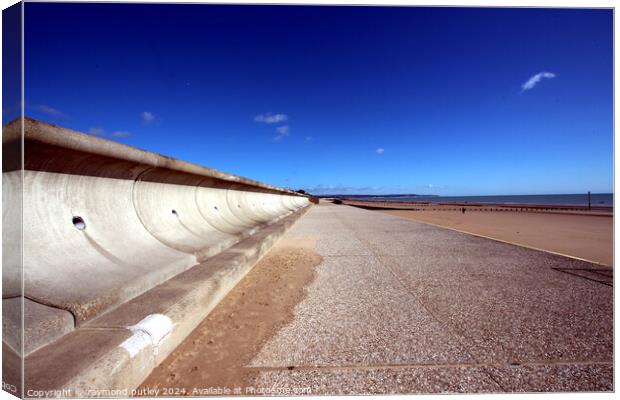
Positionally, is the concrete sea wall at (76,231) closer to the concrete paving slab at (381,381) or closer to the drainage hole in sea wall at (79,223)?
the drainage hole in sea wall at (79,223)

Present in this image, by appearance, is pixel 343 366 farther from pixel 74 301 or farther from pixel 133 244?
pixel 133 244

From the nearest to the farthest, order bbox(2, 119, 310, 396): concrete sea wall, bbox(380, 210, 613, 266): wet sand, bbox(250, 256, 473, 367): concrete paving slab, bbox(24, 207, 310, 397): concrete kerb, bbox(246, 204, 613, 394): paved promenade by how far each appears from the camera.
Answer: bbox(24, 207, 310, 397): concrete kerb < bbox(2, 119, 310, 396): concrete sea wall < bbox(246, 204, 613, 394): paved promenade < bbox(250, 256, 473, 367): concrete paving slab < bbox(380, 210, 613, 266): wet sand

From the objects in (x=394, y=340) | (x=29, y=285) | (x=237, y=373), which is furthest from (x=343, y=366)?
(x=29, y=285)

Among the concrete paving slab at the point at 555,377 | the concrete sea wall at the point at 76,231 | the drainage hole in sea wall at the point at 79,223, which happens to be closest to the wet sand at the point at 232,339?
the concrete sea wall at the point at 76,231

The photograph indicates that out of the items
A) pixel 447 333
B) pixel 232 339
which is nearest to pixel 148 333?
pixel 232 339

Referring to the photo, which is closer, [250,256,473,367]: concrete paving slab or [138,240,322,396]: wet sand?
[138,240,322,396]: wet sand

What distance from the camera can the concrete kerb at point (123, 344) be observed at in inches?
41.8

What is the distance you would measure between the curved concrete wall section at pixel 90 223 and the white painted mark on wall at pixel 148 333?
0.28m

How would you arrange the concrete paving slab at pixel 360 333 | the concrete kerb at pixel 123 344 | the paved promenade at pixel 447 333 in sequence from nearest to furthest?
the concrete kerb at pixel 123 344 → the paved promenade at pixel 447 333 → the concrete paving slab at pixel 360 333

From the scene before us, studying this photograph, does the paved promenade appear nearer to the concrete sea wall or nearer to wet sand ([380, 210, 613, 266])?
the concrete sea wall

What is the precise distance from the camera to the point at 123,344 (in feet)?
4.21

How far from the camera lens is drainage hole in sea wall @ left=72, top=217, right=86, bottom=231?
1790 millimetres

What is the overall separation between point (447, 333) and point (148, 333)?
6.37 ft

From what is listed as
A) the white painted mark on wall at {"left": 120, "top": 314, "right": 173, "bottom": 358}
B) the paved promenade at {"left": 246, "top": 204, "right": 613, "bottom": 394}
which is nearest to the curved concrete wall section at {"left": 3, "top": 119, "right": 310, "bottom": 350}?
the white painted mark on wall at {"left": 120, "top": 314, "right": 173, "bottom": 358}
